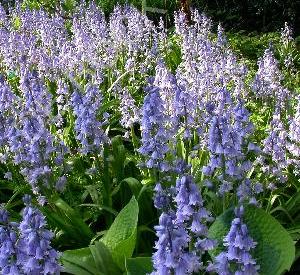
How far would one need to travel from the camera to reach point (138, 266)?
2924 mm

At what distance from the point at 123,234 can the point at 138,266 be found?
502 millimetres

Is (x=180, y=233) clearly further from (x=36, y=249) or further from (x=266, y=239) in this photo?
(x=266, y=239)

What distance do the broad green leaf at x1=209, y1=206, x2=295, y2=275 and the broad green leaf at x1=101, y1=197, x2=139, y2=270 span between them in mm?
518

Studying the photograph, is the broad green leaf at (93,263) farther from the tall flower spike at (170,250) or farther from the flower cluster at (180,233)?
the tall flower spike at (170,250)

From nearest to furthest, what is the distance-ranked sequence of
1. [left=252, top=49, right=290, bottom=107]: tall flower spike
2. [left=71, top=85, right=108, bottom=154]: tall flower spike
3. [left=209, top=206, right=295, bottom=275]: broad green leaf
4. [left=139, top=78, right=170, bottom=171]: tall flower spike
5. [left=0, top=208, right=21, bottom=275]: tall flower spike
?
[left=0, top=208, right=21, bottom=275]: tall flower spike → [left=209, top=206, right=295, bottom=275]: broad green leaf → [left=139, top=78, right=170, bottom=171]: tall flower spike → [left=71, top=85, right=108, bottom=154]: tall flower spike → [left=252, top=49, right=290, bottom=107]: tall flower spike

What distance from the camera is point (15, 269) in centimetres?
235

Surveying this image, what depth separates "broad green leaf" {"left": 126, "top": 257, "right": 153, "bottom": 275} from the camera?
2.89 meters

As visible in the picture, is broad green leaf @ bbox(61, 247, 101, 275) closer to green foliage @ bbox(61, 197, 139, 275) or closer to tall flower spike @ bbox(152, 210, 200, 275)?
green foliage @ bbox(61, 197, 139, 275)

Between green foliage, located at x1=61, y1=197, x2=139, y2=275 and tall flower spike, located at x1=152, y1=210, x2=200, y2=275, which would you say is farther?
green foliage, located at x1=61, y1=197, x2=139, y2=275

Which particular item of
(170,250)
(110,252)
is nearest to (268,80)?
(110,252)

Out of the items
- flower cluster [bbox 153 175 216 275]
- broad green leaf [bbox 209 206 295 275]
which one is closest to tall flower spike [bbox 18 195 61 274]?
flower cluster [bbox 153 175 216 275]

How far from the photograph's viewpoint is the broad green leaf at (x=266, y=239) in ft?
9.48

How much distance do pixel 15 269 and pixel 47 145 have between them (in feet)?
5.41

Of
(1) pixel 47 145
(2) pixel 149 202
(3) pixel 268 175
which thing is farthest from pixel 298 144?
(1) pixel 47 145
